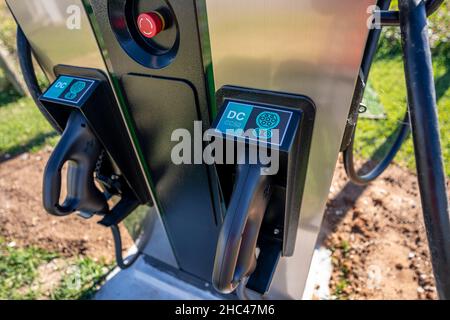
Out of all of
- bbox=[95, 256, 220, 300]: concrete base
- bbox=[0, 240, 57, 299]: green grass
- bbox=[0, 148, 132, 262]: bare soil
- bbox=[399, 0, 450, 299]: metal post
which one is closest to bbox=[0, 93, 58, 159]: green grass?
bbox=[0, 148, 132, 262]: bare soil

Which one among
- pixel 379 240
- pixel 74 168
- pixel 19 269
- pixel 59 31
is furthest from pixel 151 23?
pixel 19 269

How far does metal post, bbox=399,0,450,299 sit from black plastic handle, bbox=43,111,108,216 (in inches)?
31.3

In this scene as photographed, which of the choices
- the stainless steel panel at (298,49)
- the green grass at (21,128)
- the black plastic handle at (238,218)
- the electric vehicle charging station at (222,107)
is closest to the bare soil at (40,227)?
the green grass at (21,128)

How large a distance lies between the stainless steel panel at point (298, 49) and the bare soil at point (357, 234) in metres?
1.15

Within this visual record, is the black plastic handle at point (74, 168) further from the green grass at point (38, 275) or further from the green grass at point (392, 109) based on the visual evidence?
the green grass at point (392, 109)

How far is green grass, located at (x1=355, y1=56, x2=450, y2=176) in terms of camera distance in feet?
7.65

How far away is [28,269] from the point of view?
6.01ft

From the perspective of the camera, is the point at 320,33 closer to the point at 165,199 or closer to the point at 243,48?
the point at 243,48

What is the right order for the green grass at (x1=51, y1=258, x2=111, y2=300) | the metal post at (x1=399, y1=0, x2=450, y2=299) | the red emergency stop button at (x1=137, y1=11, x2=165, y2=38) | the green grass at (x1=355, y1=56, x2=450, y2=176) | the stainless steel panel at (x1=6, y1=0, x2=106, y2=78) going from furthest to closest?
the green grass at (x1=355, y1=56, x2=450, y2=176), the green grass at (x1=51, y1=258, x2=111, y2=300), the stainless steel panel at (x1=6, y1=0, x2=106, y2=78), the red emergency stop button at (x1=137, y1=11, x2=165, y2=38), the metal post at (x1=399, y1=0, x2=450, y2=299)

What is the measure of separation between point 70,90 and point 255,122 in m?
0.56

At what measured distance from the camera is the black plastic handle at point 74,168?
89cm

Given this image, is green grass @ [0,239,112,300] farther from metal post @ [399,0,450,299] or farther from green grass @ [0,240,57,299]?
metal post @ [399,0,450,299]
